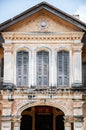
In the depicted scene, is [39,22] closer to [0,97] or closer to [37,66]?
[37,66]

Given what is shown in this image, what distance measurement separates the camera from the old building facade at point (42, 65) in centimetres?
2050

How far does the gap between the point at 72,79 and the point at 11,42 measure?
438cm

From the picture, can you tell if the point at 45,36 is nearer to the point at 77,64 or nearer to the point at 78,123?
the point at 77,64

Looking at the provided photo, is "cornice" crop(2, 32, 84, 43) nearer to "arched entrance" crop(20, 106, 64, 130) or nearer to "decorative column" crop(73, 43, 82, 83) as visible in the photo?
"decorative column" crop(73, 43, 82, 83)

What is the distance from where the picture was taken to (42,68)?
21.2 metres

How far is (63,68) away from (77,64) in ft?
2.97

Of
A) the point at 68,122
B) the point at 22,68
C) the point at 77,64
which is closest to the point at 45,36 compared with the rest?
the point at 22,68

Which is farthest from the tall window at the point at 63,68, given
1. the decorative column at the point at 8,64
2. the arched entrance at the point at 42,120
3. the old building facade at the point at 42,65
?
the arched entrance at the point at 42,120

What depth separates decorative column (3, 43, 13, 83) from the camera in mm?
20834

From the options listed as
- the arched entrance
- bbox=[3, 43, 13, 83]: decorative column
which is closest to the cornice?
bbox=[3, 43, 13, 83]: decorative column

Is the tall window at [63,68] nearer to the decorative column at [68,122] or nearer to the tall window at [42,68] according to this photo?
the tall window at [42,68]

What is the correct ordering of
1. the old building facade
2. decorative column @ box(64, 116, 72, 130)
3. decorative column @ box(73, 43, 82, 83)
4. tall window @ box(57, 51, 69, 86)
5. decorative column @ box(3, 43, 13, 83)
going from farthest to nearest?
tall window @ box(57, 51, 69, 86) → decorative column @ box(3, 43, 13, 83) → decorative column @ box(73, 43, 82, 83) → the old building facade → decorative column @ box(64, 116, 72, 130)

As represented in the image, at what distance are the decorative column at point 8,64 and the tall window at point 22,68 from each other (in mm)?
510

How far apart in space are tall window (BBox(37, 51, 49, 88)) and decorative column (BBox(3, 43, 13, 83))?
171 cm
